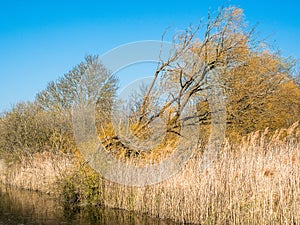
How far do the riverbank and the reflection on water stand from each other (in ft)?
1.01

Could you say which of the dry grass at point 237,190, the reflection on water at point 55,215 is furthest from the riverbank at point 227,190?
the reflection on water at point 55,215

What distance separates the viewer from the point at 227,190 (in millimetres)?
5551

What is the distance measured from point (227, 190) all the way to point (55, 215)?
4.22m

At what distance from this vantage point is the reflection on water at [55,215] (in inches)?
274

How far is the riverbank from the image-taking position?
4848 millimetres

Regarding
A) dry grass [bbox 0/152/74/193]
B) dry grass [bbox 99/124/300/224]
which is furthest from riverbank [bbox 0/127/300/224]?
dry grass [bbox 0/152/74/193]

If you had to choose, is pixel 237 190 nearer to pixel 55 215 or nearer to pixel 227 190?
pixel 227 190

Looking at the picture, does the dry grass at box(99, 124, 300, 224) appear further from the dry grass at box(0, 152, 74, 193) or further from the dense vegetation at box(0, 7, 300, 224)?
the dry grass at box(0, 152, 74, 193)

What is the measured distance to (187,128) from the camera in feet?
32.0

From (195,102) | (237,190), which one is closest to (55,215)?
(237,190)

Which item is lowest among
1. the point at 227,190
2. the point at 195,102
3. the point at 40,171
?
the point at 227,190

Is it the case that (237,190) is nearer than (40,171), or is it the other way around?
(237,190)

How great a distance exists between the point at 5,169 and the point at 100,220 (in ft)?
28.4

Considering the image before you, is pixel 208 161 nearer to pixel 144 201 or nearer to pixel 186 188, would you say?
pixel 186 188
